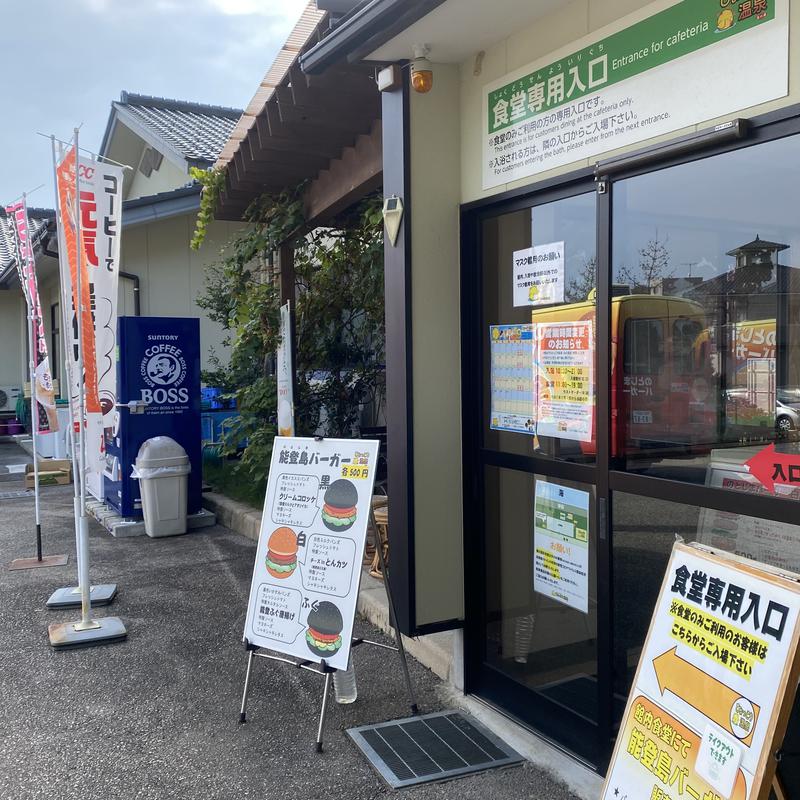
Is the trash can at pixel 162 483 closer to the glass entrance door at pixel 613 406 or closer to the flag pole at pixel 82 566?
the flag pole at pixel 82 566

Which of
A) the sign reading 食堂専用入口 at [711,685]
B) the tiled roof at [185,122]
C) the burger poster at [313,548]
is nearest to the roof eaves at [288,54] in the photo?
the burger poster at [313,548]

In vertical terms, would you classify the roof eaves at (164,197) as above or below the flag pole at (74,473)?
above

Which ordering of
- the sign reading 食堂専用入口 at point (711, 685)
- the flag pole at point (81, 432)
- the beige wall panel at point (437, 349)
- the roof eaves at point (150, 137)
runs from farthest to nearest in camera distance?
the roof eaves at point (150, 137) → the flag pole at point (81, 432) → the beige wall panel at point (437, 349) → the sign reading 食堂専用入口 at point (711, 685)

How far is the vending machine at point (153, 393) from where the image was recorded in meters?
7.51

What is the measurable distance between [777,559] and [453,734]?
1694 mm

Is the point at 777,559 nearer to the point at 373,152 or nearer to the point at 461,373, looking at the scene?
the point at 461,373

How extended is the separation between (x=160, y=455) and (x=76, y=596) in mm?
2086

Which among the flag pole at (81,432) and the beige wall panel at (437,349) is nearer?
the beige wall panel at (437,349)

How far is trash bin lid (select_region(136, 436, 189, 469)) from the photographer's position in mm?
7309

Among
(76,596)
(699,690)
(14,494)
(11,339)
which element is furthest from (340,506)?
(11,339)

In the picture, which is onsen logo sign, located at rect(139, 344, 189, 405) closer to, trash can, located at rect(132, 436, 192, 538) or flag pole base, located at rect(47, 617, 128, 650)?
trash can, located at rect(132, 436, 192, 538)

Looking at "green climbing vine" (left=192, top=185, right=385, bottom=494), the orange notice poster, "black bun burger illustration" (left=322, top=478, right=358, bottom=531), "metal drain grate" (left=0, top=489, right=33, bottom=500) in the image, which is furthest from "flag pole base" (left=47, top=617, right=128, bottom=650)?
"metal drain grate" (left=0, top=489, right=33, bottom=500)

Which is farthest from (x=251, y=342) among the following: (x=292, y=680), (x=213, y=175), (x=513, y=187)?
(x=513, y=187)

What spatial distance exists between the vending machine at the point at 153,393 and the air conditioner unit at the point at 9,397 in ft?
40.7
